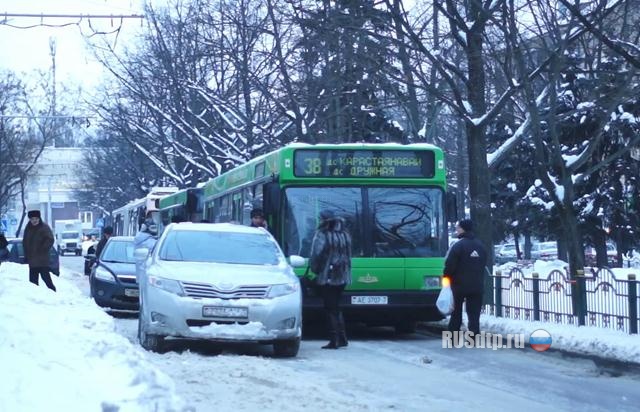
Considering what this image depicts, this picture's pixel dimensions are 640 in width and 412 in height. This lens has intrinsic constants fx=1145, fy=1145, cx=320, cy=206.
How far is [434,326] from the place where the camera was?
774 inches

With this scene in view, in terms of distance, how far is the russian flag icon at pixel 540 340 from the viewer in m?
15.5

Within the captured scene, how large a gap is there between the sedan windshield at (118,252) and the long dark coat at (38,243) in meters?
2.85

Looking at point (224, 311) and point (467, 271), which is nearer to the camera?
point (224, 311)

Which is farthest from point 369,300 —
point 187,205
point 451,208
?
point 187,205

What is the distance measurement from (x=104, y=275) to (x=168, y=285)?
917 cm

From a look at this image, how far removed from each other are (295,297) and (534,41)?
9406mm

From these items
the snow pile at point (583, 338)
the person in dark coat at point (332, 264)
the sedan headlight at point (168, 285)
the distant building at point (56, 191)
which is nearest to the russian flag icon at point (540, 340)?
the snow pile at point (583, 338)

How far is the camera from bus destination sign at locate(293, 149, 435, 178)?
17406 mm

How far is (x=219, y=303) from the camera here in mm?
13523

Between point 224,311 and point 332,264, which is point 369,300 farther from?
point 224,311

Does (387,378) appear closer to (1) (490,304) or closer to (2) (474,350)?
(2) (474,350)

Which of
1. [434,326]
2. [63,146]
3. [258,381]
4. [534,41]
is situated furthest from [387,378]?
[63,146]

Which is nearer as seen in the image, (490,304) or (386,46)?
(490,304)

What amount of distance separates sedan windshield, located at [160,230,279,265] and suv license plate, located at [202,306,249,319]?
1.33 metres
